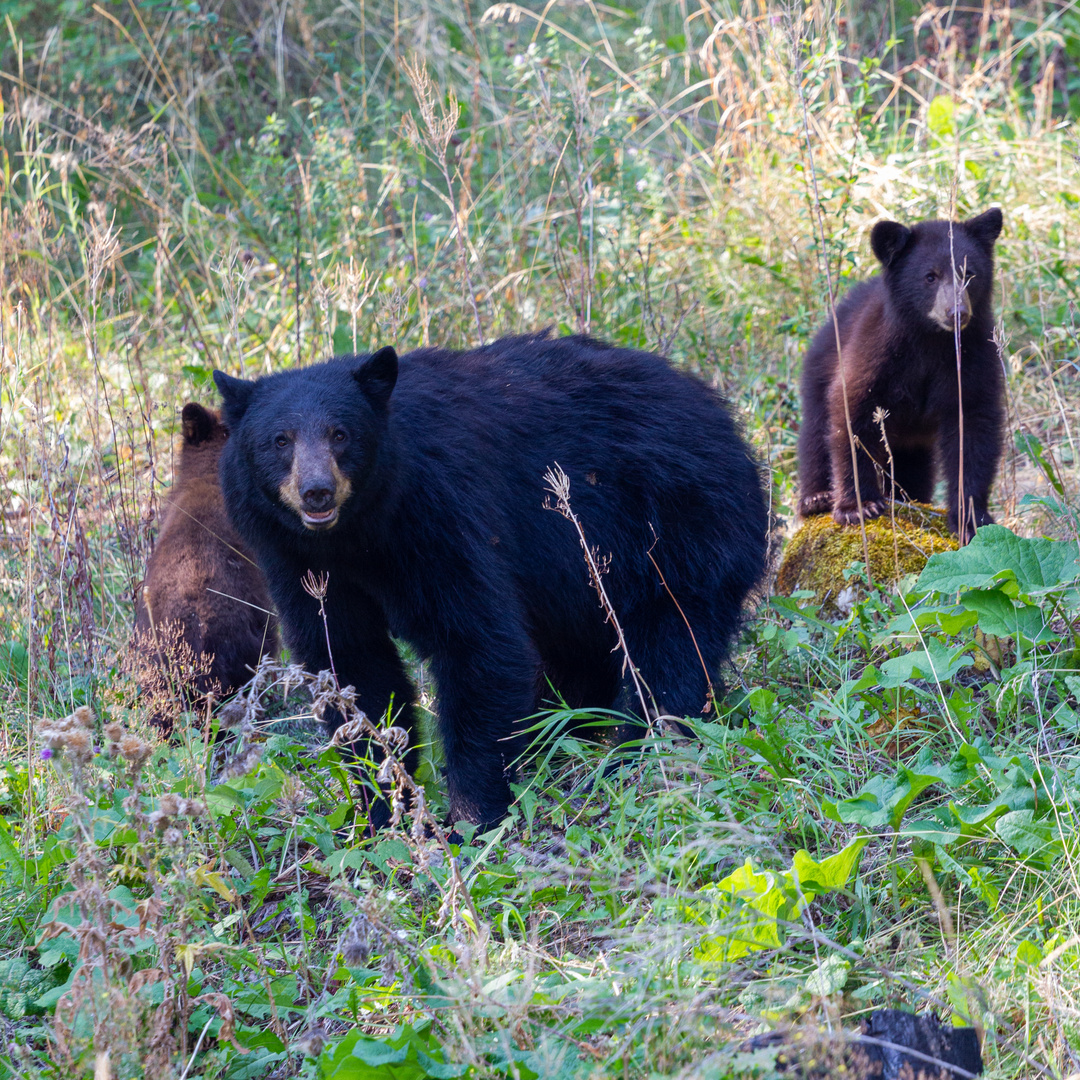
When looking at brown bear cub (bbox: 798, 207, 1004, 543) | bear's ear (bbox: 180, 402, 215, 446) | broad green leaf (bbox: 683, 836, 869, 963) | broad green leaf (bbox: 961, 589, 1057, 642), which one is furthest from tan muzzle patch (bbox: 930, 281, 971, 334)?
bear's ear (bbox: 180, 402, 215, 446)

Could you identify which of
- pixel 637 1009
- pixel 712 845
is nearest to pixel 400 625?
pixel 712 845

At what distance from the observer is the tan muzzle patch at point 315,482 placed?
3494 millimetres

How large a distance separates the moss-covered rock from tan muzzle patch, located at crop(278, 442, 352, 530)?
214cm

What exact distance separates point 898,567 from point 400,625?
2.01m

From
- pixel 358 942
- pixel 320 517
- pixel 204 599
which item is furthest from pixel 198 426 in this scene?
pixel 358 942

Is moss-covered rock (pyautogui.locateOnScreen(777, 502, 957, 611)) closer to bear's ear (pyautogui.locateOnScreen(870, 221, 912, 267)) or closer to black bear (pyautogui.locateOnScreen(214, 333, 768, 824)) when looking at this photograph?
black bear (pyautogui.locateOnScreen(214, 333, 768, 824))

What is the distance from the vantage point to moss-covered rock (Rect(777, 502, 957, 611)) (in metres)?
4.66

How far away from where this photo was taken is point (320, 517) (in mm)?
3520

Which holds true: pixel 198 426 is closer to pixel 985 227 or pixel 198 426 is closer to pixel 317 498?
pixel 317 498

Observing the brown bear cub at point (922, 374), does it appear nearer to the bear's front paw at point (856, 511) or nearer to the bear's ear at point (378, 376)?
the bear's front paw at point (856, 511)

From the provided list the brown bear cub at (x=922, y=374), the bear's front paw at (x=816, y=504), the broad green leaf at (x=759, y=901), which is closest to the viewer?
the broad green leaf at (x=759, y=901)

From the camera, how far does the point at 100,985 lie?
2557 millimetres

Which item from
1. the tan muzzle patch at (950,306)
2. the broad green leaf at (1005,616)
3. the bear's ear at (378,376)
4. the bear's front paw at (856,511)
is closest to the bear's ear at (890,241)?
the tan muzzle patch at (950,306)

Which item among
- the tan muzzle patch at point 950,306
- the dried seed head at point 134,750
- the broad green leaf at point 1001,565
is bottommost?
the broad green leaf at point 1001,565
